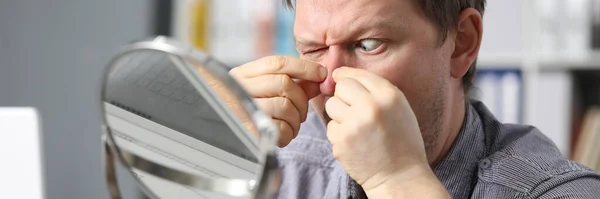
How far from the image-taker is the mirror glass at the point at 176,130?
65 centimetres

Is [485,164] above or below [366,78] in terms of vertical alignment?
below

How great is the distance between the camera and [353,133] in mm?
873

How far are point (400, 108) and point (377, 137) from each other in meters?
0.04

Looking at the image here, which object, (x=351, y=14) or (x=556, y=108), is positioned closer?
(x=351, y=14)

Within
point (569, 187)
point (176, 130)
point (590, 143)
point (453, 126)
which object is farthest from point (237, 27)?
point (176, 130)

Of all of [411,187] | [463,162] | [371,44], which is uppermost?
[371,44]

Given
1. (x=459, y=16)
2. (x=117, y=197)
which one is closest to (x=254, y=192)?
(x=117, y=197)

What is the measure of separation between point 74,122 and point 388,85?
93.2 inches

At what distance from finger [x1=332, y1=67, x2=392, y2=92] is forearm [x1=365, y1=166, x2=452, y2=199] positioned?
0.11m

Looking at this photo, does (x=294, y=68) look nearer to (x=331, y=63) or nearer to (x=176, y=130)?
(x=331, y=63)

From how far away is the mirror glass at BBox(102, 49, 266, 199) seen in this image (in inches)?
25.6

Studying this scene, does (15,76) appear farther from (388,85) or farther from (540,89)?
(388,85)

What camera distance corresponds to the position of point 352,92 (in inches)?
34.9

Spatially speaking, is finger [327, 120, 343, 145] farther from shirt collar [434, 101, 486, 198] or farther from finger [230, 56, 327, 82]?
shirt collar [434, 101, 486, 198]
